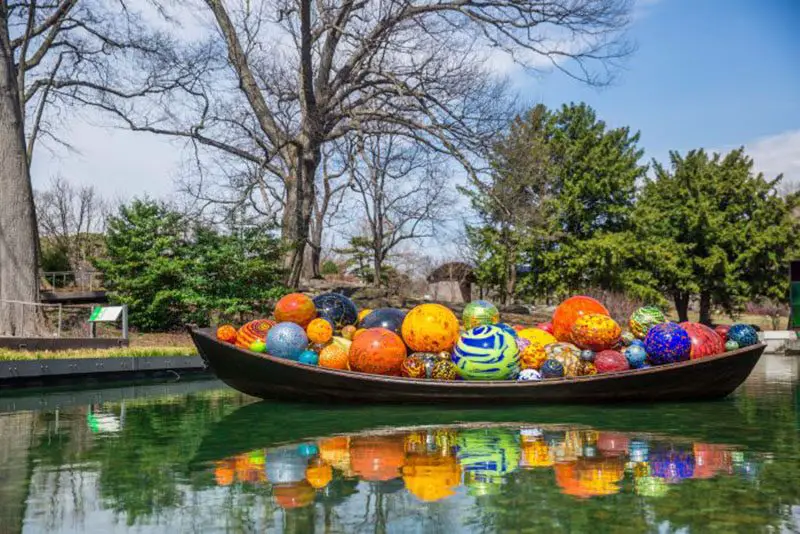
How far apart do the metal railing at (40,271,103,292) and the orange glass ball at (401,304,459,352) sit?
83.1 ft

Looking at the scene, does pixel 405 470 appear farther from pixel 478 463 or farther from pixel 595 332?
pixel 595 332

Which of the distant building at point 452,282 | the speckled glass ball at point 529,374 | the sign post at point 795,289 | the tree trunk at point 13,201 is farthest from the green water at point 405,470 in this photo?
the distant building at point 452,282

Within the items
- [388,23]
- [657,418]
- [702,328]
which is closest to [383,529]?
[657,418]

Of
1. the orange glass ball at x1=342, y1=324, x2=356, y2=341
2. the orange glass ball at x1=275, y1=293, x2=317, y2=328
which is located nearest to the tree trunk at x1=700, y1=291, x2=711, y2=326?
the orange glass ball at x1=342, y1=324, x2=356, y2=341

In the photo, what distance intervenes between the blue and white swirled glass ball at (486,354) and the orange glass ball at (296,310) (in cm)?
241

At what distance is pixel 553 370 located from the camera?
1058 cm

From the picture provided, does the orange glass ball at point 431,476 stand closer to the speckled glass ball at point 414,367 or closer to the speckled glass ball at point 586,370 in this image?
the speckled glass ball at point 414,367

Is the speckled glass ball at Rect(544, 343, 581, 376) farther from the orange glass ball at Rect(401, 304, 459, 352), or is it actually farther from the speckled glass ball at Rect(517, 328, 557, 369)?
the orange glass ball at Rect(401, 304, 459, 352)

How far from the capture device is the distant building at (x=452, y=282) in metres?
46.7

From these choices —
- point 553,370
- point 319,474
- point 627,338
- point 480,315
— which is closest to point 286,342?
point 480,315

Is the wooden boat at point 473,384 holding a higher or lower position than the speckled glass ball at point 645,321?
lower

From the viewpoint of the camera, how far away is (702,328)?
1136 cm

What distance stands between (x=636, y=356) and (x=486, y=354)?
7.22 feet

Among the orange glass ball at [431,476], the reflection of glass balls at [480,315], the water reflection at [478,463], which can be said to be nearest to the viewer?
the orange glass ball at [431,476]
